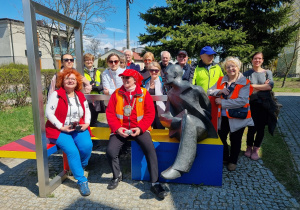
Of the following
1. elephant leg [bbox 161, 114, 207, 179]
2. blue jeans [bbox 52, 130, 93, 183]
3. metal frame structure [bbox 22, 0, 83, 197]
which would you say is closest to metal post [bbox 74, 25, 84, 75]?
metal frame structure [bbox 22, 0, 83, 197]

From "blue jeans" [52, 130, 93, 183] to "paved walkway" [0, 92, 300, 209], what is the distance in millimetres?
295

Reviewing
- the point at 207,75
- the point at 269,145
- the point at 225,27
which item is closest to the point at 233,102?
the point at 207,75

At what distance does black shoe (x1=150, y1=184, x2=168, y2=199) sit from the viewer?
2.70 m

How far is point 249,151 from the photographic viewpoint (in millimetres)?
4035

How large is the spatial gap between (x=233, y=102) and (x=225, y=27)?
10.3 metres

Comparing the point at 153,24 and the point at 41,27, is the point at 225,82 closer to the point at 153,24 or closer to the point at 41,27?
the point at 153,24

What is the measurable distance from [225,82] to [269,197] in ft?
5.36

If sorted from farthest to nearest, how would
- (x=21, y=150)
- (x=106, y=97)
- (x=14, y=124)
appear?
(x=14, y=124) < (x=106, y=97) < (x=21, y=150)

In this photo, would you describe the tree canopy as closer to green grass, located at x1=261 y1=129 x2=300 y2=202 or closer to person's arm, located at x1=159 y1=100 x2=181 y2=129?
green grass, located at x1=261 y1=129 x2=300 y2=202

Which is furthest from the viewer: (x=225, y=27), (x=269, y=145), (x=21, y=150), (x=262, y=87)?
(x=225, y=27)

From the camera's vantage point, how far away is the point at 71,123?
2957mm

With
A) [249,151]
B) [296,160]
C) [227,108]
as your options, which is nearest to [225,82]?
[227,108]

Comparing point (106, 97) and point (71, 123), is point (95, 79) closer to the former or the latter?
point (106, 97)

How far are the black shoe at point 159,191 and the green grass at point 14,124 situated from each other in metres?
3.69
